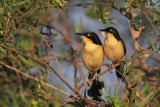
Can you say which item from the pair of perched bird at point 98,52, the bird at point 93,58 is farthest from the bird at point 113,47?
the bird at point 93,58

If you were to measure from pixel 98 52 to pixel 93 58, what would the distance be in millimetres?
118

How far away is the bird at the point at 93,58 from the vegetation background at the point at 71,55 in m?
0.17

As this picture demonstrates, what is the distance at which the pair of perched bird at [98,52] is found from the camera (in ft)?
11.4

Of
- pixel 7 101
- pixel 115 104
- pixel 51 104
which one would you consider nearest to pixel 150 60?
pixel 115 104

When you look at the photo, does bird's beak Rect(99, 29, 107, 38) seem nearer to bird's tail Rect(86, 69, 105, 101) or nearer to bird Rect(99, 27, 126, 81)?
bird Rect(99, 27, 126, 81)

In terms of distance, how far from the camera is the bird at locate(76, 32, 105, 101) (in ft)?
11.6

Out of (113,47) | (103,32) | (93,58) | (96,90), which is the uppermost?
(103,32)

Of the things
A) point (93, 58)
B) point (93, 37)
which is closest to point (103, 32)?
point (93, 37)

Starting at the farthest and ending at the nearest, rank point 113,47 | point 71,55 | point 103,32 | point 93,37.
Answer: point 71,55 < point 93,37 < point 103,32 < point 113,47

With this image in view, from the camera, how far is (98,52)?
354cm

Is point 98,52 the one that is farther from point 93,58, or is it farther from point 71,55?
point 71,55

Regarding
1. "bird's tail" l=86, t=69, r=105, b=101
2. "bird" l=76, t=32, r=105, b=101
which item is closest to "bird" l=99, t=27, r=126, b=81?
"bird" l=76, t=32, r=105, b=101

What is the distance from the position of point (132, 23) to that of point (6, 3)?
1.39 metres

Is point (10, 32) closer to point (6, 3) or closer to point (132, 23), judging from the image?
point (6, 3)
